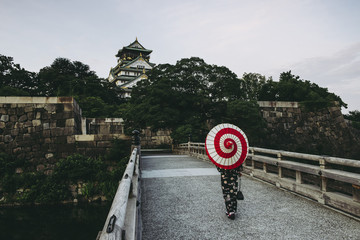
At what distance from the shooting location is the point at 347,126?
23.6m

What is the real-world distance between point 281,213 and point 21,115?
1450 centimetres

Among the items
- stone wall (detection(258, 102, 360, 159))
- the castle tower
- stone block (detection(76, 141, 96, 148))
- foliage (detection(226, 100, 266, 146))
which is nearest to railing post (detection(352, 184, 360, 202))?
stone block (detection(76, 141, 96, 148))

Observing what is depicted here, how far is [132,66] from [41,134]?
136ft

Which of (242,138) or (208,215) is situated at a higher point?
(242,138)

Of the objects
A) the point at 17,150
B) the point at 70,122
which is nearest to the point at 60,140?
the point at 70,122

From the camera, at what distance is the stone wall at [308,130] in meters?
22.8

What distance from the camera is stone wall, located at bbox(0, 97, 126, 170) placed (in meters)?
12.9

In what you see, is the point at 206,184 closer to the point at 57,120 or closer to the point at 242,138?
the point at 242,138

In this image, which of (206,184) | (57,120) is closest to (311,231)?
(206,184)

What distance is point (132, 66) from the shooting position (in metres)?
52.2

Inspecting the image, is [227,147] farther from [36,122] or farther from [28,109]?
[28,109]

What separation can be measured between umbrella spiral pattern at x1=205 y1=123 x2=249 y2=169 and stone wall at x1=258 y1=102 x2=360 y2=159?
67.4ft

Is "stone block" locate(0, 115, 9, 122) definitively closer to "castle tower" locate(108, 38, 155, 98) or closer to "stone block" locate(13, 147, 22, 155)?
"stone block" locate(13, 147, 22, 155)

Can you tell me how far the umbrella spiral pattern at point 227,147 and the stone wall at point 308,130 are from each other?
2054cm
